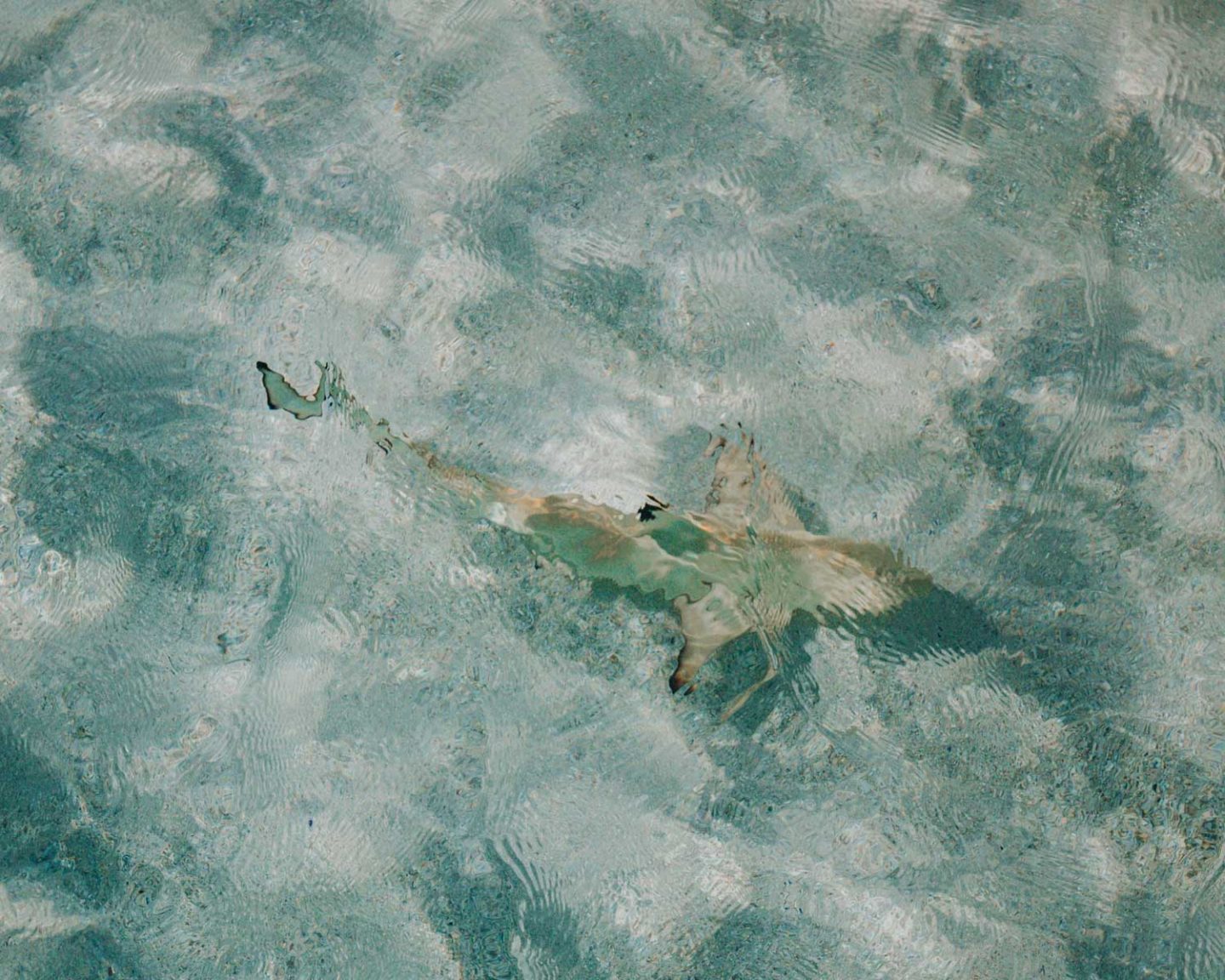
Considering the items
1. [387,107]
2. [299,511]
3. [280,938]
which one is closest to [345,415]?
[299,511]

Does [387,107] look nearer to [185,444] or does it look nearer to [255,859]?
[185,444]

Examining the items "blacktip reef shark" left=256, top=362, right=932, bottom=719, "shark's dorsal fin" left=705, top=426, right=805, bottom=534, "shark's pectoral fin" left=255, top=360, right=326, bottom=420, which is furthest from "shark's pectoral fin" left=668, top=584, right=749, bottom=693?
"shark's pectoral fin" left=255, top=360, right=326, bottom=420

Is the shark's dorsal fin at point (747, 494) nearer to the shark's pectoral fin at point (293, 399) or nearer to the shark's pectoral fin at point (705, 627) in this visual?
the shark's pectoral fin at point (705, 627)

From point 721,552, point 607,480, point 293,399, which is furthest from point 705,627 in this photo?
point 293,399

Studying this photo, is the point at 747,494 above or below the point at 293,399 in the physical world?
above

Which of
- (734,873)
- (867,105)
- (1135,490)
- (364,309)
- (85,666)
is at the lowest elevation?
(85,666)

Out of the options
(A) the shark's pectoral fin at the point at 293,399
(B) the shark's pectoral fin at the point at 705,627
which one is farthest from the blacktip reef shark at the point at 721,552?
(A) the shark's pectoral fin at the point at 293,399

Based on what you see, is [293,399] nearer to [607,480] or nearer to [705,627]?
[607,480]
